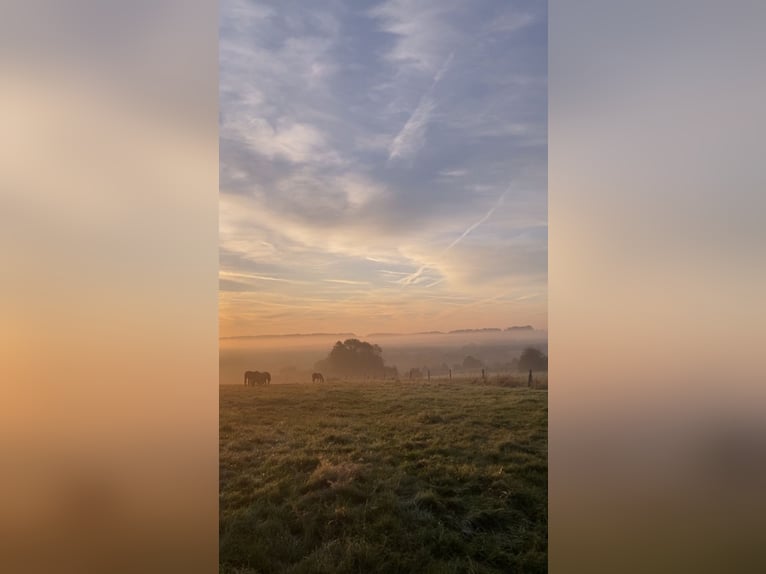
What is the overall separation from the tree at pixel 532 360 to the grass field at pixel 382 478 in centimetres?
11

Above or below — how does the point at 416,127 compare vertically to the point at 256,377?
above

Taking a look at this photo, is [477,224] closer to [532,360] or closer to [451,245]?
[451,245]

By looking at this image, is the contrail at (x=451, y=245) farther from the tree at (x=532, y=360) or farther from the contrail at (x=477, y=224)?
the tree at (x=532, y=360)

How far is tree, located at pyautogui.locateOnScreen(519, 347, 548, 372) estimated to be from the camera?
269 centimetres

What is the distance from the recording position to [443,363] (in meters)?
2.74

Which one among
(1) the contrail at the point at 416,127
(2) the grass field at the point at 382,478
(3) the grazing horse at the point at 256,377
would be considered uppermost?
(1) the contrail at the point at 416,127

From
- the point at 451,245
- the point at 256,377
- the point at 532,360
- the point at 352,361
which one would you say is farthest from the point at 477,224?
the point at 256,377

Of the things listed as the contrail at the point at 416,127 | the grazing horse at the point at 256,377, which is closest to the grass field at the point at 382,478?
the grazing horse at the point at 256,377

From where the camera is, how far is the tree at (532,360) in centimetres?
269

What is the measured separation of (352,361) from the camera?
2730 millimetres

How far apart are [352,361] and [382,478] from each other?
579 millimetres

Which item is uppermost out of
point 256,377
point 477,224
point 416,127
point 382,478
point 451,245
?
point 416,127

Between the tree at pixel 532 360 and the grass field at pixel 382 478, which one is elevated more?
the tree at pixel 532 360

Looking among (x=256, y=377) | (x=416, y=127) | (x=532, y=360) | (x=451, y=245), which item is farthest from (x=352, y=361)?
(x=416, y=127)
